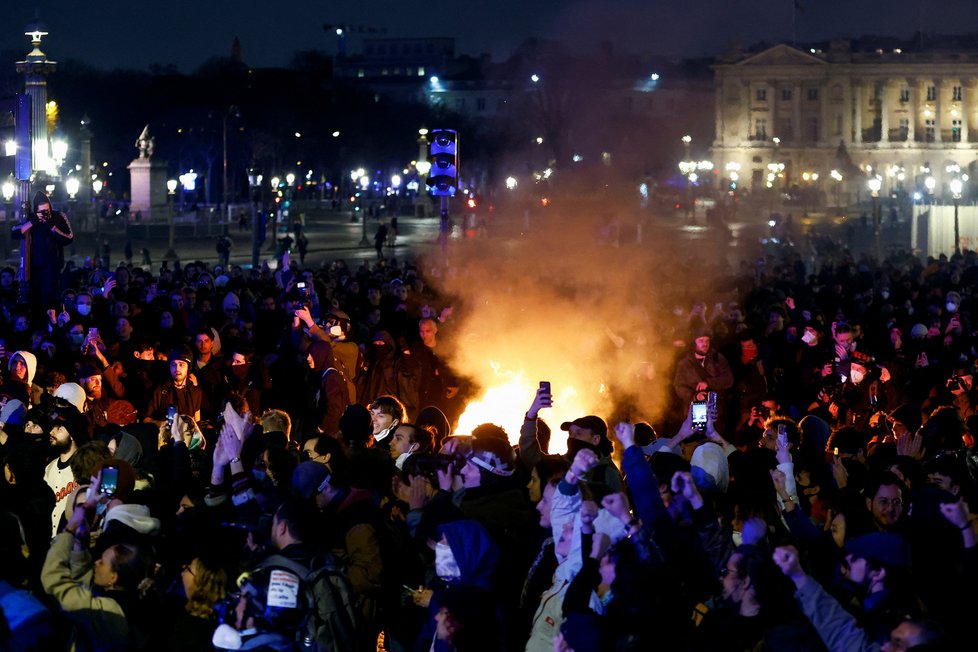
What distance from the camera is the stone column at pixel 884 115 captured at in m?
128

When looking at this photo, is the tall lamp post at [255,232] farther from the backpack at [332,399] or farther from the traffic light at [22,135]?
the backpack at [332,399]

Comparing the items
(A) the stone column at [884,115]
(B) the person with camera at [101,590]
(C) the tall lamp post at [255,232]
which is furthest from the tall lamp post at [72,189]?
(A) the stone column at [884,115]

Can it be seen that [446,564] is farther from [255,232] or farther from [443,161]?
[255,232]

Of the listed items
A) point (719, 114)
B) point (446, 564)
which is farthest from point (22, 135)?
point (719, 114)

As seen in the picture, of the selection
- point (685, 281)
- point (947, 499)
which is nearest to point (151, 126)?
point (685, 281)

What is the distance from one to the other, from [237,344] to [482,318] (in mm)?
3201

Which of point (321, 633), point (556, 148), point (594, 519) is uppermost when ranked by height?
point (556, 148)

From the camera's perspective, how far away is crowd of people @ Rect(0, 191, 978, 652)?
5.60 m

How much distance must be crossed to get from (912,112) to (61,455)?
5092 inches

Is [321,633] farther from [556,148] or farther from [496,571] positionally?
[556,148]

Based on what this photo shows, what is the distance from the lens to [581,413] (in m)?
12.3

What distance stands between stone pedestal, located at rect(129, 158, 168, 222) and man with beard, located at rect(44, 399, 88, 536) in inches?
1903

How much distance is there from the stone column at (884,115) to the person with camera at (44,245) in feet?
387

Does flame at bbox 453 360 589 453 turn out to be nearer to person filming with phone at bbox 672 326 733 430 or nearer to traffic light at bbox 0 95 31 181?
→ person filming with phone at bbox 672 326 733 430
